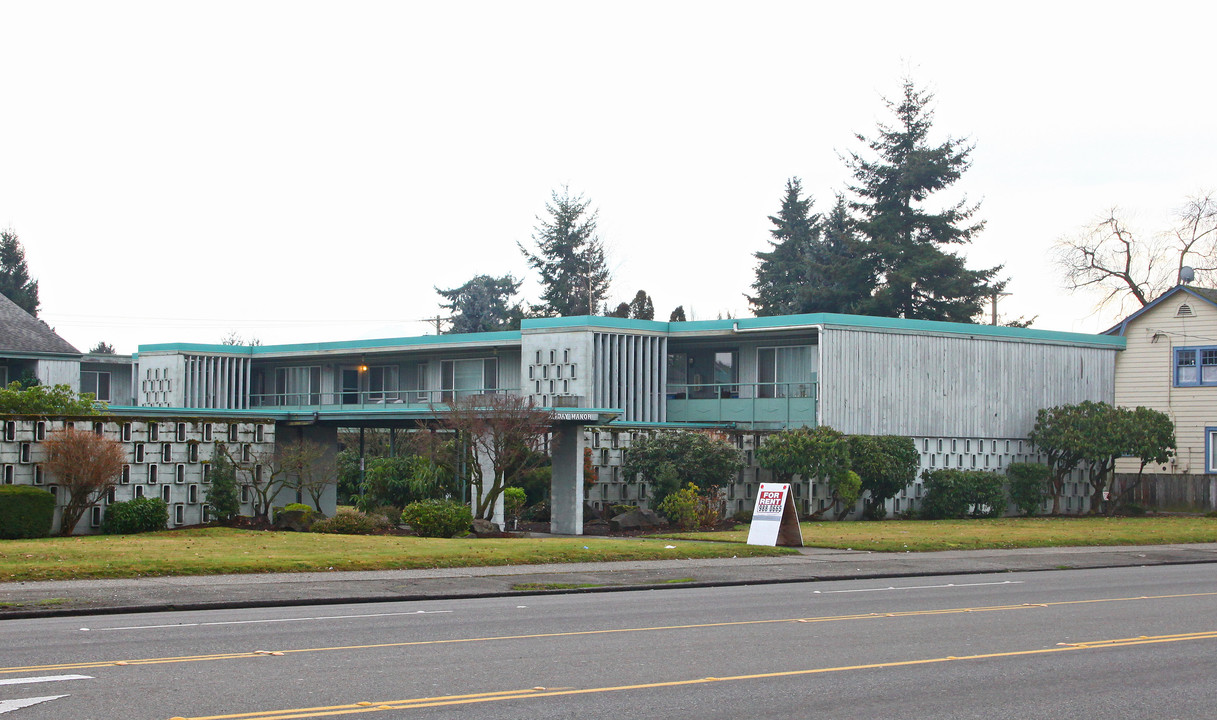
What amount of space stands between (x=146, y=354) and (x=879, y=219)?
37353mm

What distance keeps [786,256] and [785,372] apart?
39212 millimetres

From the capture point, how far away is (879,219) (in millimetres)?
69875

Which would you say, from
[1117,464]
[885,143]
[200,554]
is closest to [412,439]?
[200,554]

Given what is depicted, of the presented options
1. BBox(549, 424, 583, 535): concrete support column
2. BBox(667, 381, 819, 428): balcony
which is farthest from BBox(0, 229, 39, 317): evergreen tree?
BBox(549, 424, 583, 535): concrete support column

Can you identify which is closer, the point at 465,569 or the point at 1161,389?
the point at 465,569

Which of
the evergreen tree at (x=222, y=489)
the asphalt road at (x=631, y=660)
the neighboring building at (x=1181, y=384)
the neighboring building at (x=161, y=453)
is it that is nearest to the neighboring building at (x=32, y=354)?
the neighboring building at (x=161, y=453)

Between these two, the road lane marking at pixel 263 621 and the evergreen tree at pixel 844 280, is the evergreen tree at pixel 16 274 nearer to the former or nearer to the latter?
the evergreen tree at pixel 844 280

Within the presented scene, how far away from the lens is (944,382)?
42438mm

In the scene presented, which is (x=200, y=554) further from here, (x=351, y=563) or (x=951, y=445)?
(x=951, y=445)

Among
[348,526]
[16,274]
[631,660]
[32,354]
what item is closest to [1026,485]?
[348,526]

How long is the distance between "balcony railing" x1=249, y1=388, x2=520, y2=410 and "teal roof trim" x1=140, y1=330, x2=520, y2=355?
6.02 feet

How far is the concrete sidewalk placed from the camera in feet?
53.7

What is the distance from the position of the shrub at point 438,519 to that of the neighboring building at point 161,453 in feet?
14.5

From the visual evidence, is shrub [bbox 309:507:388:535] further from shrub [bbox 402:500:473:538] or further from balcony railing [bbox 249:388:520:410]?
balcony railing [bbox 249:388:520:410]
